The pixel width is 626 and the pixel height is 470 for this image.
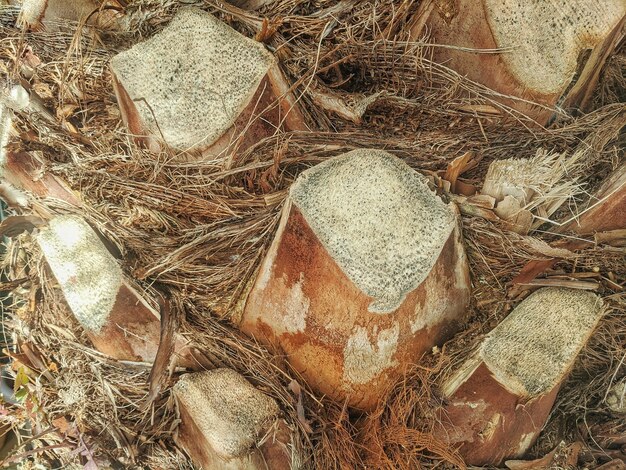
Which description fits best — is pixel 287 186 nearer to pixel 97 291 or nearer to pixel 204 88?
pixel 204 88

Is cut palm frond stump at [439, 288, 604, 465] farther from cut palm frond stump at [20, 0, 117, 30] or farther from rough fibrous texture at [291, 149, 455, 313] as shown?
cut palm frond stump at [20, 0, 117, 30]

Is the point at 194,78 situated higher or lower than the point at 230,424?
higher

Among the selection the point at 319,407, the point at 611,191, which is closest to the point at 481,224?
the point at 611,191

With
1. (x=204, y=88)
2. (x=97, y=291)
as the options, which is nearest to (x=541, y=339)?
(x=204, y=88)

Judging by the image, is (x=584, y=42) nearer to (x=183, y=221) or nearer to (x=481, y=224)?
(x=481, y=224)

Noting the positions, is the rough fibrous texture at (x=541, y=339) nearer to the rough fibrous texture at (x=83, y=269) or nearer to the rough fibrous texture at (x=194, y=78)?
the rough fibrous texture at (x=194, y=78)

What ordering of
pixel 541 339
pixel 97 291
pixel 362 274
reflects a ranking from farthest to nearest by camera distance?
pixel 97 291 < pixel 541 339 < pixel 362 274
